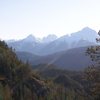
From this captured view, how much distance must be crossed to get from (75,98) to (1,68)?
126 ft

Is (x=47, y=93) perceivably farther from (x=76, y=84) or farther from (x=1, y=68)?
(x=76, y=84)

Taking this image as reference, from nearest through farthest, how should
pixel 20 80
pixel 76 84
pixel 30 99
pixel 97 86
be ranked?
pixel 97 86, pixel 30 99, pixel 20 80, pixel 76 84

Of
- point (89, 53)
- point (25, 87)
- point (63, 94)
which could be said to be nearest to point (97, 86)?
point (89, 53)

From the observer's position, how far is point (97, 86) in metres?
19.7

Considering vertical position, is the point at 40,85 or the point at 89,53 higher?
the point at 89,53

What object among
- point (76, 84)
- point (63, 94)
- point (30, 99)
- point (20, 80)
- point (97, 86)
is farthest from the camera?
point (76, 84)

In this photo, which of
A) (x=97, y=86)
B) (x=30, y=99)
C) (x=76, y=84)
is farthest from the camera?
(x=76, y=84)

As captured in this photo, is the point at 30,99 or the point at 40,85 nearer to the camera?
the point at 30,99

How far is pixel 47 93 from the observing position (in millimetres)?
86938

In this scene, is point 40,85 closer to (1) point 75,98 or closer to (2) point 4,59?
(2) point 4,59

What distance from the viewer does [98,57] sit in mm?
20234

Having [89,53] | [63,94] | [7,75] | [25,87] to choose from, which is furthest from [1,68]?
[89,53]

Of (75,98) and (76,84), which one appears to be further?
(76,84)

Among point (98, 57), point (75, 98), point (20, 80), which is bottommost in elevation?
point (75, 98)
